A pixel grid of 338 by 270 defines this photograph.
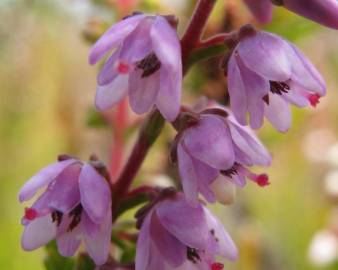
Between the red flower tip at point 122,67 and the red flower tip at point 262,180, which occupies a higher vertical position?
the red flower tip at point 122,67

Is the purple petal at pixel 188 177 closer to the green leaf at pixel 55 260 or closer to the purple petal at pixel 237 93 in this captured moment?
the purple petal at pixel 237 93

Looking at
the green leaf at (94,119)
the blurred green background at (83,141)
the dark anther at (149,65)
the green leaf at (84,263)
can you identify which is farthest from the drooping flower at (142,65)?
the blurred green background at (83,141)

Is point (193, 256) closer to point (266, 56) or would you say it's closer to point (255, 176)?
point (255, 176)

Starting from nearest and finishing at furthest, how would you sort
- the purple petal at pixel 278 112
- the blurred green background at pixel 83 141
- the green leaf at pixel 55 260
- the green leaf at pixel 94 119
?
1. the purple petal at pixel 278 112
2. the green leaf at pixel 55 260
3. the green leaf at pixel 94 119
4. the blurred green background at pixel 83 141

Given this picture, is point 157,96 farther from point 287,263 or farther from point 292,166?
point 292,166

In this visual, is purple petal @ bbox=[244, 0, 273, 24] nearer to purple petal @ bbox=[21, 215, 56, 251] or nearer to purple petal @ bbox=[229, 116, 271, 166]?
purple petal @ bbox=[229, 116, 271, 166]

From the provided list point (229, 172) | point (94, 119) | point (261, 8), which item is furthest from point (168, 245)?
point (94, 119)

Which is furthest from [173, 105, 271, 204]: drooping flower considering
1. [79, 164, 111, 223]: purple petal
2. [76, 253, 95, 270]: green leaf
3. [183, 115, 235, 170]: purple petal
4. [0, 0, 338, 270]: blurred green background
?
[0, 0, 338, 270]: blurred green background
